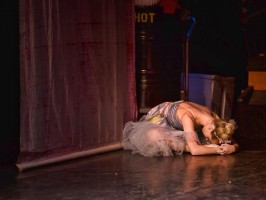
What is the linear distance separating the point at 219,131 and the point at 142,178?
3.79 ft

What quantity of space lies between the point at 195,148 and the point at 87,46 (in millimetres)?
1545

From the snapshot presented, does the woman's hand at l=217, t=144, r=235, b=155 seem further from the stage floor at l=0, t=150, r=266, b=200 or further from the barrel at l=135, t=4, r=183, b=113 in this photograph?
the barrel at l=135, t=4, r=183, b=113

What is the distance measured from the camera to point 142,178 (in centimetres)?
538

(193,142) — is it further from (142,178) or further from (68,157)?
(68,157)

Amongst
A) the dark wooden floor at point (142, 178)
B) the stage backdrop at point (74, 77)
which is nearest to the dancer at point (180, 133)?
the dark wooden floor at point (142, 178)

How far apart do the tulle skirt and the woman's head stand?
0.34 metres

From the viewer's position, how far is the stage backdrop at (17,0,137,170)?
5684mm

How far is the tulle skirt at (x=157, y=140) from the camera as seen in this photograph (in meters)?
6.43

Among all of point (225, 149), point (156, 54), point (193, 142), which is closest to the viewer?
point (193, 142)

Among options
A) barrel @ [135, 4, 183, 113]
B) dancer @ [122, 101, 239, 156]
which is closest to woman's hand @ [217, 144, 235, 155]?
dancer @ [122, 101, 239, 156]

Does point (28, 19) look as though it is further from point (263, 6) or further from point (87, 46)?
point (263, 6)

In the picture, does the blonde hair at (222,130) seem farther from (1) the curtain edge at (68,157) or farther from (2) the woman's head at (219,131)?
(1) the curtain edge at (68,157)

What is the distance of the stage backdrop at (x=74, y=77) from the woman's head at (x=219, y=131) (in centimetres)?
113

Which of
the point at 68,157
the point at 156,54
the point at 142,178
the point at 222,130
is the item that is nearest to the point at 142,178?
the point at 142,178
